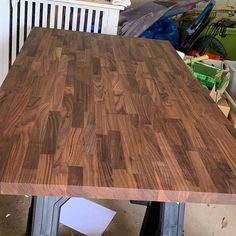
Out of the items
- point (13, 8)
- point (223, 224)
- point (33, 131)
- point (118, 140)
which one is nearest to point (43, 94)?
point (33, 131)

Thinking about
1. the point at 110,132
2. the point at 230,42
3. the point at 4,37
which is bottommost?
the point at 230,42

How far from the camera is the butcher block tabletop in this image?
3.08 feet

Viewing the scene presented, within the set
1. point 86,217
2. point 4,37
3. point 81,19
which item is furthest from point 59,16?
point 86,217

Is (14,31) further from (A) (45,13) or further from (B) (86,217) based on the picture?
(B) (86,217)

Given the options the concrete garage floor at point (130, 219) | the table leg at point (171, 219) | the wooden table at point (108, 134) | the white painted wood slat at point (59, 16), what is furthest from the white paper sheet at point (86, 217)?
the white painted wood slat at point (59, 16)

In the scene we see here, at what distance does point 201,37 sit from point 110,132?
256 centimetres

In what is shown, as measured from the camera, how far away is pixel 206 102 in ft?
4.88

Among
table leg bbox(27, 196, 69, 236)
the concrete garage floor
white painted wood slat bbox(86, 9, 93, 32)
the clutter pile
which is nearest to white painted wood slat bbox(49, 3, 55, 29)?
white painted wood slat bbox(86, 9, 93, 32)

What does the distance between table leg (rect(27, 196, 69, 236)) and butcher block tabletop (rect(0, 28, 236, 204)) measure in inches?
8.8

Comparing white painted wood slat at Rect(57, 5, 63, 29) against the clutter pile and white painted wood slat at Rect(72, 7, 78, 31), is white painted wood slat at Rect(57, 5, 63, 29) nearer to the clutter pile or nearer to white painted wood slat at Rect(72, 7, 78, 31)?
white painted wood slat at Rect(72, 7, 78, 31)

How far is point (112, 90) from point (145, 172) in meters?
0.58

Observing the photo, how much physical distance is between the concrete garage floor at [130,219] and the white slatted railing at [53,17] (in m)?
1.14

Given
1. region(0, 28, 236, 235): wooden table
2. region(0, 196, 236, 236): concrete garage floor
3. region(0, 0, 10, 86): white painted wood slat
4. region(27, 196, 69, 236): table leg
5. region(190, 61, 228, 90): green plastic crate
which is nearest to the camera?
region(0, 28, 236, 235): wooden table

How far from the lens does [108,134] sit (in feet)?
3.79
